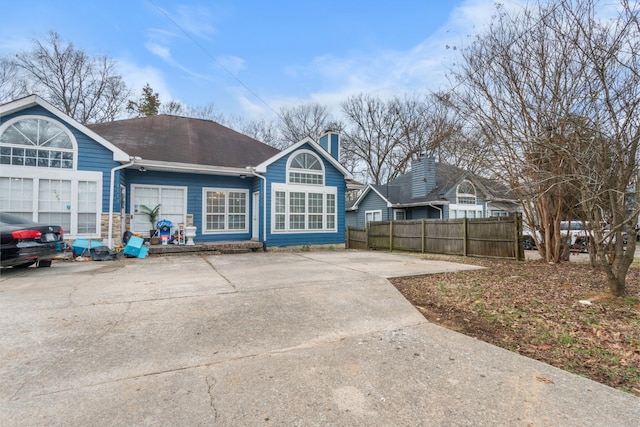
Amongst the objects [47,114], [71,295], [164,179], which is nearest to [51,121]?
[47,114]

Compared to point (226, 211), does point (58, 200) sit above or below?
above

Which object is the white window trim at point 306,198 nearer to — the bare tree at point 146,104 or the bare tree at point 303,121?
the bare tree at point 303,121

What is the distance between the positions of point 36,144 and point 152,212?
3634mm

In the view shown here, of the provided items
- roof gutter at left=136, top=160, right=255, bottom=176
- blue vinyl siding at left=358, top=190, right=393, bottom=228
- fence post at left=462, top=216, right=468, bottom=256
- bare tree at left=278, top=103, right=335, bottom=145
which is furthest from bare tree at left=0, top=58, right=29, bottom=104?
fence post at left=462, top=216, right=468, bottom=256

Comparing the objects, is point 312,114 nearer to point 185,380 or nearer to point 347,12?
point 347,12

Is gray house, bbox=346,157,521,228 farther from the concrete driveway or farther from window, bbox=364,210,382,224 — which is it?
the concrete driveway

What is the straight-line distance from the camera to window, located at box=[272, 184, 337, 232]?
40.5 ft

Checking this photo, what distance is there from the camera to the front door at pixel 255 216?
40.6ft

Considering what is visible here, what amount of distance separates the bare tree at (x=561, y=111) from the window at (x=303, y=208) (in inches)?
249

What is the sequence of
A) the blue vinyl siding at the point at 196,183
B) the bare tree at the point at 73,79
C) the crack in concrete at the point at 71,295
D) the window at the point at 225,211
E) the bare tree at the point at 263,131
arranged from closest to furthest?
the crack in concrete at the point at 71,295 → the blue vinyl siding at the point at 196,183 → the window at the point at 225,211 → the bare tree at the point at 73,79 → the bare tree at the point at 263,131

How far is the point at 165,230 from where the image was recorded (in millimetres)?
11141

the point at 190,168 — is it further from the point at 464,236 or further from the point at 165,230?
the point at 464,236

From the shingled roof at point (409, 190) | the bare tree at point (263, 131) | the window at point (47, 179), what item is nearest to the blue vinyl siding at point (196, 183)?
the window at point (47, 179)

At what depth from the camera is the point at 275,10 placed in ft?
37.3
